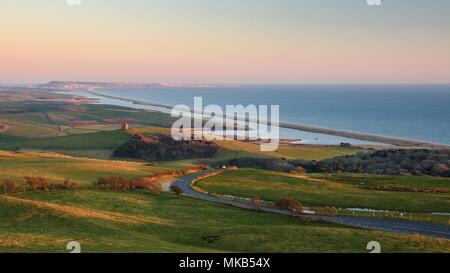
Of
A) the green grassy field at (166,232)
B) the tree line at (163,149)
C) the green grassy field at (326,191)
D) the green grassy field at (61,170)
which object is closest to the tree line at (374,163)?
the tree line at (163,149)

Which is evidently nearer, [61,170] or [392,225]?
[392,225]

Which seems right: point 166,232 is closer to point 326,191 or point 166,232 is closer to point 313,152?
point 326,191

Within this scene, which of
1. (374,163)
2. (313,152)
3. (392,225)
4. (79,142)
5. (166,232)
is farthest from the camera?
(79,142)

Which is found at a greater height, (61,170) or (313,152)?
(61,170)

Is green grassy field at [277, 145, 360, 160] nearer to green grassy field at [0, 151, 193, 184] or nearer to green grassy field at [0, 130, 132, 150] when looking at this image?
green grassy field at [0, 151, 193, 184]

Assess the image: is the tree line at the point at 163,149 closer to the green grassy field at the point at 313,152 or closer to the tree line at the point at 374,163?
the tree line at the point at 374,163

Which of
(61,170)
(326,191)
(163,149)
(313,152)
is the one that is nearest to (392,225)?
(326,191)

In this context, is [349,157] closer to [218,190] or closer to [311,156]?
[311,156]
